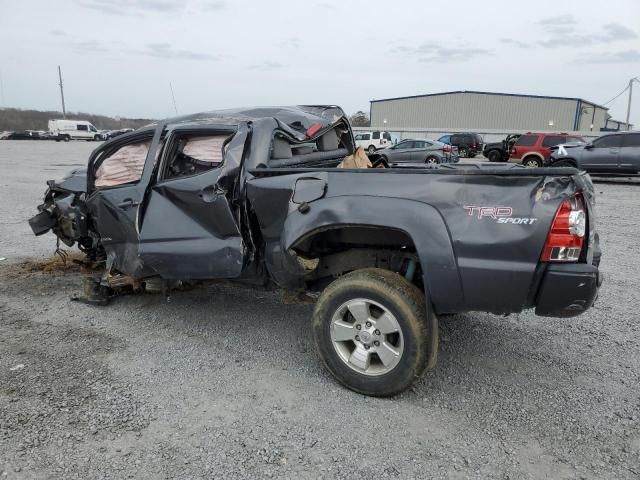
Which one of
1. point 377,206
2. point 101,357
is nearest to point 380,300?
point 377,206

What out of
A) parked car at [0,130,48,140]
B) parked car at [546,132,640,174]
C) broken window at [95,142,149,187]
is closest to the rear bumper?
broken window at [95,142,149,187]

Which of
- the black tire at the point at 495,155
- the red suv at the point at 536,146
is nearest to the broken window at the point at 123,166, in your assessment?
the red suv at the point at 536,146

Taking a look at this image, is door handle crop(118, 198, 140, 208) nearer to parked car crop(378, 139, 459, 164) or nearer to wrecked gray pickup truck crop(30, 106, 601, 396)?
wrecked gray pickup truck crop(30, 106, 601, 396)

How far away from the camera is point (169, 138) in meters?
4.06

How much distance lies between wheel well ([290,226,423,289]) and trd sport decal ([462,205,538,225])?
504 mm

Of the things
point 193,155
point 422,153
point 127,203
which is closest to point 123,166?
point 127,203

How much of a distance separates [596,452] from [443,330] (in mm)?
1653

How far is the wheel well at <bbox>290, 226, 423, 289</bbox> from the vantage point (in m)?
A: 3.31

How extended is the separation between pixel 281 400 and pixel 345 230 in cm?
120

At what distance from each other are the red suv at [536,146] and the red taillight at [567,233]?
730 inches

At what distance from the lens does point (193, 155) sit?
410 centimetres

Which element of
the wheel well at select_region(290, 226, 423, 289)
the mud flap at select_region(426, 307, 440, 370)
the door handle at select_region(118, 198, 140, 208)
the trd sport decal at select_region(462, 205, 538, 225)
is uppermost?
the trd sport decal at select_region(462, 205, 538, 225)

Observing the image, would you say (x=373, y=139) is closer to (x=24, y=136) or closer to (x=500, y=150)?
(x=500, y=150)

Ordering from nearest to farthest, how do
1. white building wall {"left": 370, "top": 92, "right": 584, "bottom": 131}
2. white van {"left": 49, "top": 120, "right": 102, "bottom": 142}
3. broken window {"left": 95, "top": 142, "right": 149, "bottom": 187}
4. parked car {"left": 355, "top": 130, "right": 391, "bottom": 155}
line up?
broken window {"left": 95, "top": 142, "right": 149, "bottom": 187} < parked car {"left": 355, "top": 130, "right": 391, "bottom": 155} < white building wall {"left": 370, "top": 92, "right": 584, "bottom": 131} < white van {"left": 49, "top": 120, "right": 102, "bottom": 142}
